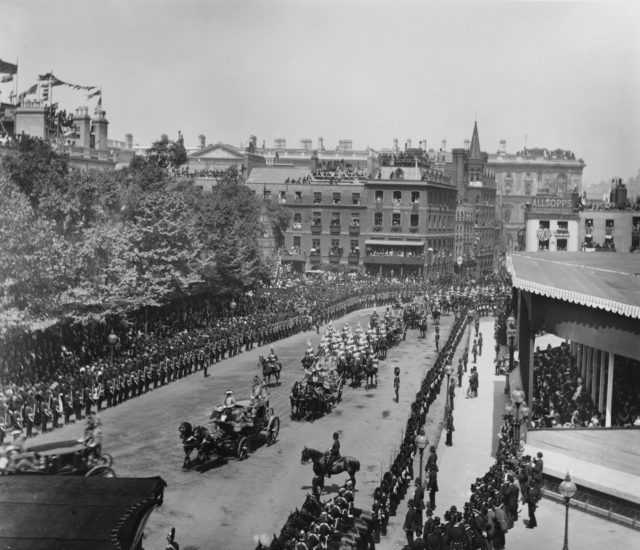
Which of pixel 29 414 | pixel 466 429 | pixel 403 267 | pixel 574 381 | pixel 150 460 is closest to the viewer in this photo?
pixel 150 460

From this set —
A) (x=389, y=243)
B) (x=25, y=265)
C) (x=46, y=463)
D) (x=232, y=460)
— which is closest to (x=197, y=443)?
(x=232, y=460)

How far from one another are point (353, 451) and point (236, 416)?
14.4ft

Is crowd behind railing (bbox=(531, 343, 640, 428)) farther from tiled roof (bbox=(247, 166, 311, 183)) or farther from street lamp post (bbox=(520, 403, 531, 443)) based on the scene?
tiled roof (bbox=(247, 166, 311, 183))

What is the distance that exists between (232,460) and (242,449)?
0.47 m

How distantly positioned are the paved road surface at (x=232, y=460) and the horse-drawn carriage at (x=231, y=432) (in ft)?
1.38

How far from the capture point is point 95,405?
99.1ft

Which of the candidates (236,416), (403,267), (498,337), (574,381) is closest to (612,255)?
(498,337)

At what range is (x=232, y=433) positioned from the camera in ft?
79.5

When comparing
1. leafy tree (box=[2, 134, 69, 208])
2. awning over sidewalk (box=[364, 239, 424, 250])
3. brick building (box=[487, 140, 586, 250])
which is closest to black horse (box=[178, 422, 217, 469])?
leafy tree (box=[2, 134, 69, 208])

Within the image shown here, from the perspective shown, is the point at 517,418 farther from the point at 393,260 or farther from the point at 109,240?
the point at 393,260

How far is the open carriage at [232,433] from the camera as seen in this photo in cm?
2270

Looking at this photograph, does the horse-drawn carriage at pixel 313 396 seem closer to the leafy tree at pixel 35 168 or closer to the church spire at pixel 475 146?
the leafy tree at pixel 35 168

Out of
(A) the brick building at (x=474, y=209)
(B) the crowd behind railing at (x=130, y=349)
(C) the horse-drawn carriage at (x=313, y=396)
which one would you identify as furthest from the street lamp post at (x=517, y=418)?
(A) the brick building at (x=474, y=209)

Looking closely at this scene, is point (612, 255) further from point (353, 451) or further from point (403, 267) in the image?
point (403, 267)
